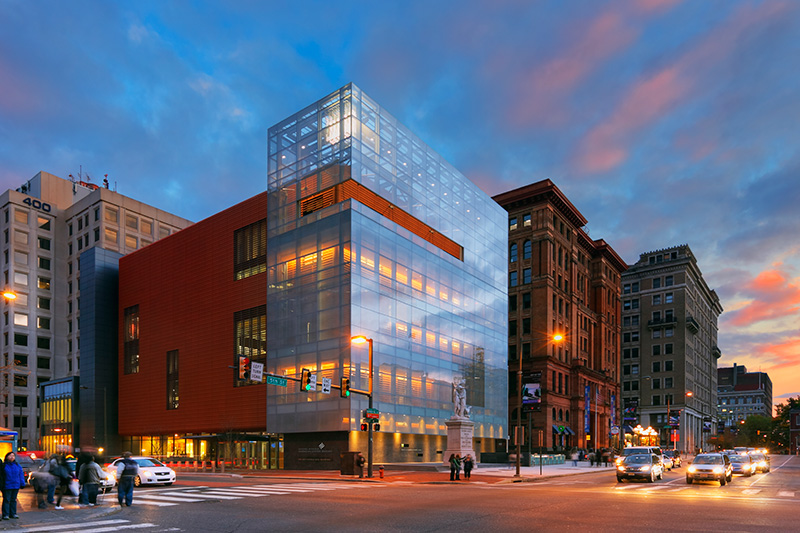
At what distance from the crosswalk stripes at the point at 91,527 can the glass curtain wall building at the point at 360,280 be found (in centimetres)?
2876

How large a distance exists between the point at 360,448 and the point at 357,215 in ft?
58.6

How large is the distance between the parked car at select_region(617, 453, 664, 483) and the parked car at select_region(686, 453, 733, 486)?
1842mm

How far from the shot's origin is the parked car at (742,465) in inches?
1580

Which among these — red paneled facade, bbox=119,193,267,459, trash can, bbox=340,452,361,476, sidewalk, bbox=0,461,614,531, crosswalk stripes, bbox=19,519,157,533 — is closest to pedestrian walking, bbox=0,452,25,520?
sidewalk, bbox=0,461,614,531

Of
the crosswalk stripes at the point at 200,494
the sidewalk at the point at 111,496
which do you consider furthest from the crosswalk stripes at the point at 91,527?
the crosswalk stripes at the point at 200,494

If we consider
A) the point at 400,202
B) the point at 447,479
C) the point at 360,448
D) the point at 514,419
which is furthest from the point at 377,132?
the point at 514,419

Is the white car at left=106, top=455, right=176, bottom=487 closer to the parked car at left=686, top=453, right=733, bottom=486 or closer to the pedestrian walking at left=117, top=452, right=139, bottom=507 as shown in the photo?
the pedestrian walking at left=117, top=452, right=139, bottom=507

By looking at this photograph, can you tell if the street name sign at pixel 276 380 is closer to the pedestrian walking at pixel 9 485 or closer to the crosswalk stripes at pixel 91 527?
the crosswalk stripes at pixel 91 527

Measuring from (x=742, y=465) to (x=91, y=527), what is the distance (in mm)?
38743

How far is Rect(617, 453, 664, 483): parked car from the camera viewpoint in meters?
32.9

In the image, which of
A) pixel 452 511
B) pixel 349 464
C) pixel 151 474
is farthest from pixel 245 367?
pixel 349 464

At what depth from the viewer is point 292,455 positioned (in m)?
50.8

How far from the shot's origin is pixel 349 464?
3900 cm

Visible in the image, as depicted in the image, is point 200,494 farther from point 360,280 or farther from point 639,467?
point 360,280
